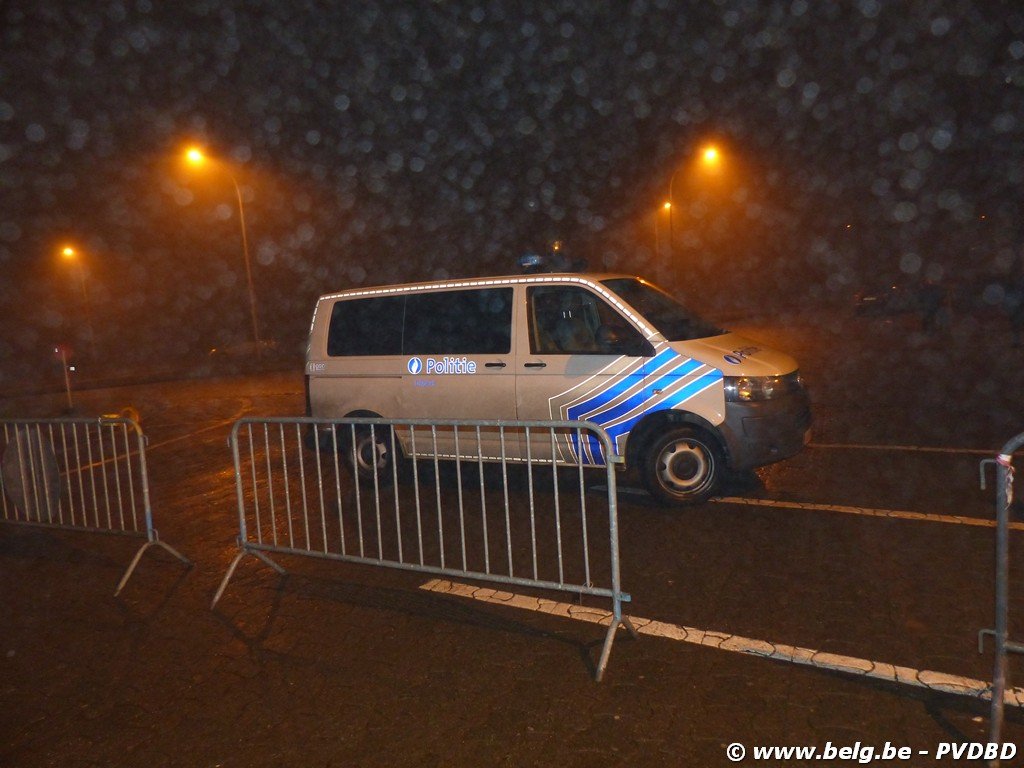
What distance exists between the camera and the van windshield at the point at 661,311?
684 cm

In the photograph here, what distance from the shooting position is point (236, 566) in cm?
560

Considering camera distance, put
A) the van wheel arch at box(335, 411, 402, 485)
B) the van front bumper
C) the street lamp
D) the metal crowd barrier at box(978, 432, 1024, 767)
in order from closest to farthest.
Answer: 1. the metal crowd barrier at box(978, 432, 1024, 767)
2. the van front bumper
3. the van wheel arch at box(335, 411, 402, 485)
4. the street lamp

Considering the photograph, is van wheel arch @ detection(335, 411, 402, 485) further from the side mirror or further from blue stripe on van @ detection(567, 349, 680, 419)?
the side mirror

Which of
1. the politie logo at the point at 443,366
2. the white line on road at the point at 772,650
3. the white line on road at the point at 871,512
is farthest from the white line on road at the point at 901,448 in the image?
the white line on road at the point at 772,650

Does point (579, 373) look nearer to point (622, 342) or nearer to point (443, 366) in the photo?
point (622, 342)

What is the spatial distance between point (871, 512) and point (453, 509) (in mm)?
3406

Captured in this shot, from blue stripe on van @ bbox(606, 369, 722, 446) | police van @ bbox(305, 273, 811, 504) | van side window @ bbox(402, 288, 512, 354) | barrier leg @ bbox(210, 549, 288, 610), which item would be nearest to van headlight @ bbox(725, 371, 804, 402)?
police van @ bbox(305, 273, 811, 504)

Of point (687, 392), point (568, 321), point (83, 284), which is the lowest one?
point (687, 392)

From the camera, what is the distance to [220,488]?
28.9 feet

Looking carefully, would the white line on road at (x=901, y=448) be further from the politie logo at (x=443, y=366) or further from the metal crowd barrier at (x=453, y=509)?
the politie logo at (x=443, y=366)

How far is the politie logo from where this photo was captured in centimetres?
745

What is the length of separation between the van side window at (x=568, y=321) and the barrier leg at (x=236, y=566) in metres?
2.79

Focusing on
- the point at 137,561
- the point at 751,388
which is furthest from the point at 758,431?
the point at 137,561

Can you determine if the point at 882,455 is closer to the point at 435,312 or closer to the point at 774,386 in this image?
the point at 774,386
